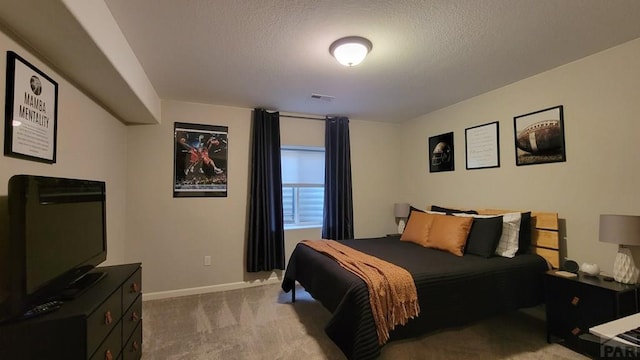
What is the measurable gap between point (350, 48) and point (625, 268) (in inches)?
98.7

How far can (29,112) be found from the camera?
1.60 m

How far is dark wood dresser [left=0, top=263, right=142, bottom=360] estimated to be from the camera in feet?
3.87

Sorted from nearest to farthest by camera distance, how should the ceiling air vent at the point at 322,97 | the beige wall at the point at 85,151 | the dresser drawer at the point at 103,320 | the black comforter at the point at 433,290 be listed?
the dresser drawer at the point at 103,320 < the beige wall at the point at 85,151 < the black comforter at the point at 433,290 < the ceiling air vent at the point at 322,97

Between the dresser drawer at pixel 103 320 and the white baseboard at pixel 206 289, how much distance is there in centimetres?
189

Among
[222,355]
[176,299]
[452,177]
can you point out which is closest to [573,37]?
[452,177]

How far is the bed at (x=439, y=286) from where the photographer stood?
1.94 m

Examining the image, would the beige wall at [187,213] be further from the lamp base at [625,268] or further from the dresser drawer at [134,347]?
the lamp base at [625,268]

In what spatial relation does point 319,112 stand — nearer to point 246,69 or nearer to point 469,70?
point 246,69

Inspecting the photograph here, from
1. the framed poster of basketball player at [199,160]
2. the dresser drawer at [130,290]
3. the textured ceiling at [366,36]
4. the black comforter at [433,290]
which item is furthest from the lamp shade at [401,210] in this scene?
the dresser drawer at [130,290]

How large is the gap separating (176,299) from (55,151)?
2.18m

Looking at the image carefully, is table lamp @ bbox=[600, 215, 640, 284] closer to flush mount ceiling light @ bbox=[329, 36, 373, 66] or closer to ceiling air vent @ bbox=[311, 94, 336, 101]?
flush mount ceiling light @ bbox=[329, 36, 373, 66]

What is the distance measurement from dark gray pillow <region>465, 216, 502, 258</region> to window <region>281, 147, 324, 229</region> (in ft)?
6.81

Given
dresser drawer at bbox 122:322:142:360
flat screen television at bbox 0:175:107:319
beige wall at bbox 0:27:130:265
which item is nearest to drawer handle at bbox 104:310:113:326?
flat screen television at bbox 0:175:107:319

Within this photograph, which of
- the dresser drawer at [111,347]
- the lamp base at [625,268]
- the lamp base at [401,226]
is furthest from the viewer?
the lamp base at [401,226]
